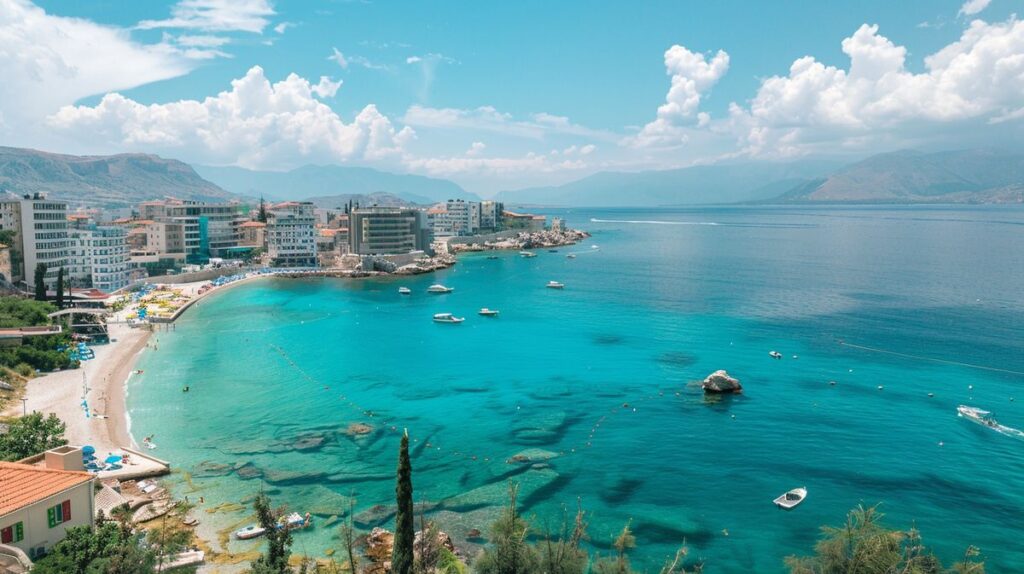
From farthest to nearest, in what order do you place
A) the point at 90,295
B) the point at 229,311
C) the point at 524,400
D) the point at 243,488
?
1. the point at 229,311
2. the point at 90,295
3. the point at 524,400
4. the point at 243,488

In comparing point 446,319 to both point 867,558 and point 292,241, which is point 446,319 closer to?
point 292,241

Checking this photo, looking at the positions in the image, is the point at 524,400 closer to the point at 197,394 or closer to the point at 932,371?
the point at 197,394

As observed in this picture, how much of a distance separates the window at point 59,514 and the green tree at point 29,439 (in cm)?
891

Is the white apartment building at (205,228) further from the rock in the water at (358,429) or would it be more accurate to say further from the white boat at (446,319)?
the rock in the water at (358,429)

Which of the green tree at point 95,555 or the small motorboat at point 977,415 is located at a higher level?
the green tree at point 95,555

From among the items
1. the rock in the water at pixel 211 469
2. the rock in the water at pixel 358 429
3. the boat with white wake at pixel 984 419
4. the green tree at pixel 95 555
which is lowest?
the rock in the water at pixel 211 469

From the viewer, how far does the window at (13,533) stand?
17969 millimetres

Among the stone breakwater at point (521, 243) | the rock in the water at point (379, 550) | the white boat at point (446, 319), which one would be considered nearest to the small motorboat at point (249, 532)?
the rock in the water at point (379, 550)

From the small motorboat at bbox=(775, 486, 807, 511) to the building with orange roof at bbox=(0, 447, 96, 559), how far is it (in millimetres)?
26047

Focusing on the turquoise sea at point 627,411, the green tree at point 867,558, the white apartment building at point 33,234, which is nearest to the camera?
the green tree at point 867,558

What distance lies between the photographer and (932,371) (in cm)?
4794

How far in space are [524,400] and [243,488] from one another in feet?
61.4

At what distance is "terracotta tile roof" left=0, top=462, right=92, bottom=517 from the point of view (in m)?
18.5

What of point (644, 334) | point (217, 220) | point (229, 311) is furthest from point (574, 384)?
point (217, 220)
